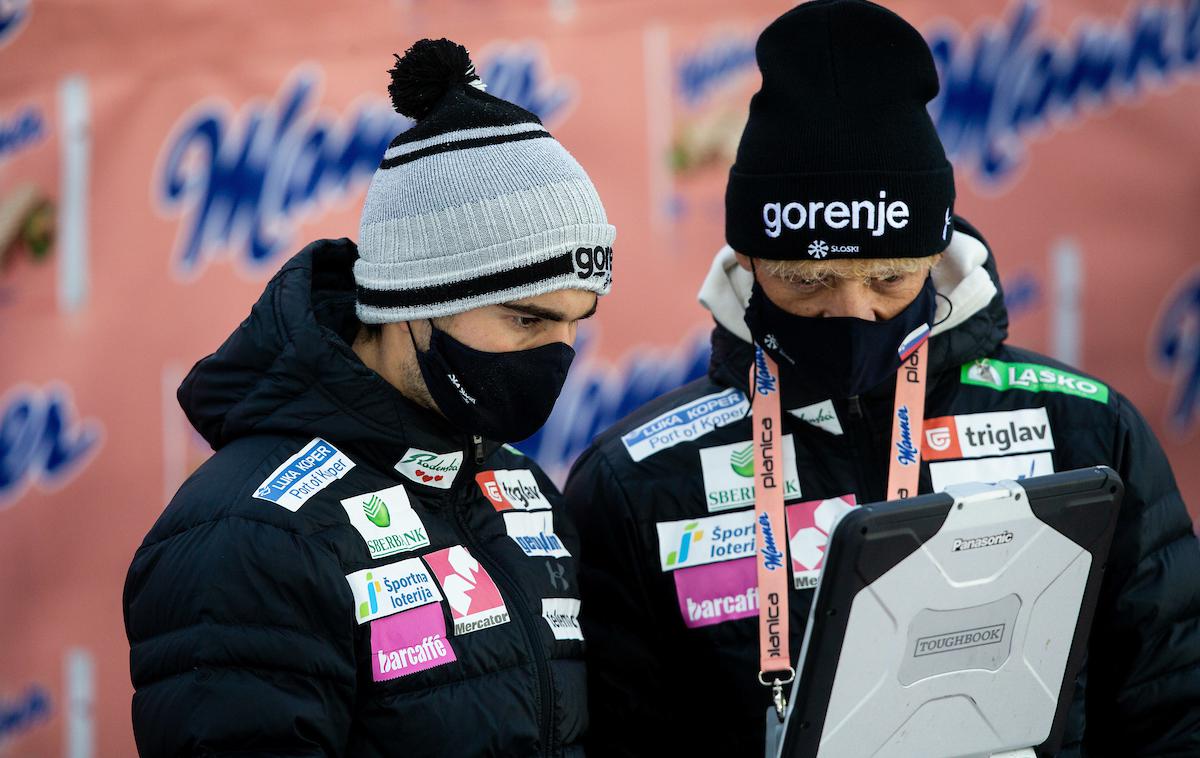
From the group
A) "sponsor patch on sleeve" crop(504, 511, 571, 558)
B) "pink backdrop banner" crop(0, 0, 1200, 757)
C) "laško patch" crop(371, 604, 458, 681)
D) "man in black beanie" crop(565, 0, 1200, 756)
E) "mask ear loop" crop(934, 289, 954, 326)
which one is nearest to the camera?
"laško patch" crop(371, 604, 458, 681)

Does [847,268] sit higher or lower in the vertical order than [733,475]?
higher

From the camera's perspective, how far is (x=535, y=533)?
2.22m

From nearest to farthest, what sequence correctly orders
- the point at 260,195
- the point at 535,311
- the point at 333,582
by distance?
the point at 333,582, the point at 535,311, the point at 260,195

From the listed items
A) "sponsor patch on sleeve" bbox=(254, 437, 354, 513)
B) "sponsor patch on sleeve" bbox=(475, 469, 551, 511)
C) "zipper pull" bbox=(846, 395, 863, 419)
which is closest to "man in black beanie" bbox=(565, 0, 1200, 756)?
"zipper pull" bbox=(846, 395, 863, 419)

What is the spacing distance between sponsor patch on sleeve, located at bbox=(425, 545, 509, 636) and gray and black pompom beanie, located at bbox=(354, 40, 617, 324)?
1.27ft

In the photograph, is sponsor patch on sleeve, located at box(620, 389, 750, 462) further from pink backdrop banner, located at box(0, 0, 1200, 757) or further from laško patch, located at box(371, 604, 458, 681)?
pink backdrop banner, located at box(0, 0, 1200, 757)

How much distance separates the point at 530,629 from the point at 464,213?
2.19ft

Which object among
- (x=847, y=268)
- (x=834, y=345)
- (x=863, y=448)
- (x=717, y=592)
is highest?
(x=847, y=268)

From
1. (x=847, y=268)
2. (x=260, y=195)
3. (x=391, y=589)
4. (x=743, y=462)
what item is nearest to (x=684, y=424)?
(x=743, y=462)

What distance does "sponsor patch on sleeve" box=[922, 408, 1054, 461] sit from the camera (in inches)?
93.0

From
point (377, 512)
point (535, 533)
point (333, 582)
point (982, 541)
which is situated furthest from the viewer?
point (535, 533)

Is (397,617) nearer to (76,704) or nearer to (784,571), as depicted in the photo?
(784,571)

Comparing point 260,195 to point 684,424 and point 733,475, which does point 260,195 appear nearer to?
point 684,424

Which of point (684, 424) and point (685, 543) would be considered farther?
point (684, 424)
